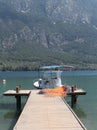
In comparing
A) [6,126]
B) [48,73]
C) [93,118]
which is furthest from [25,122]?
Result: [48,73]

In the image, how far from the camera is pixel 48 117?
1035 inches

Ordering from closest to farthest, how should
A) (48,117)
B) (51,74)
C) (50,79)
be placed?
(48,117) → (50,79) → (51,74)

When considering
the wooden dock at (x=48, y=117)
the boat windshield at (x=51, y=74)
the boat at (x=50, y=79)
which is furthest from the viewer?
the boat windshield at (x=51, y=74)

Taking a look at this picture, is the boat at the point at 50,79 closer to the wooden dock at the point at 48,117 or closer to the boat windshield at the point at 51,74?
the boat windshield at the point at 51,74

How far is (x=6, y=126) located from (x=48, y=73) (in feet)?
53.8

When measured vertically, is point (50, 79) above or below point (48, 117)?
above

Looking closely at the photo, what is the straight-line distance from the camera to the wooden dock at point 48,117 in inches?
896

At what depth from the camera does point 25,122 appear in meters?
24.3

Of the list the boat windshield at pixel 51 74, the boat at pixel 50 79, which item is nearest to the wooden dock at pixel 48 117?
the boat at pixel 50 79

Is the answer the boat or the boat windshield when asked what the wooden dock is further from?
the boat windshield

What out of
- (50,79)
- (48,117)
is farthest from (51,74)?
(48,117)

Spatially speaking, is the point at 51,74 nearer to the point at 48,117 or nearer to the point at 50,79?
the point at 50,79

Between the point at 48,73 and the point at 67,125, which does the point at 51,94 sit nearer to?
the point at 48,73

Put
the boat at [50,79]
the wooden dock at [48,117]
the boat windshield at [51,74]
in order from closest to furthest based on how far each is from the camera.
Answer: the wooden dock at [48,117] → the boat at [50,79] → the boat windshield at [51,74]
